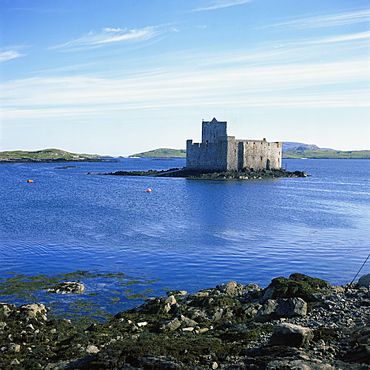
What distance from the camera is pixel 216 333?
9.01 m

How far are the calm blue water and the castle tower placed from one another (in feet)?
82.3

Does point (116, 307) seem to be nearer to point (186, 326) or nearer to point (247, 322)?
point (186, 326)

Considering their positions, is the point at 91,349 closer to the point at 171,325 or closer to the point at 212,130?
the point at 171,325

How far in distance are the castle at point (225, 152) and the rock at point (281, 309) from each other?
48.8 meters

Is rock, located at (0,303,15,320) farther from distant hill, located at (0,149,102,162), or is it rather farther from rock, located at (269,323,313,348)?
distant hill, located at (0,149,102,162)

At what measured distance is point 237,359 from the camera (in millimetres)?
7445

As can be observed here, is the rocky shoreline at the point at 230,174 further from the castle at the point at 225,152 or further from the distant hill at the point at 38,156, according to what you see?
the distant hill at the point at 38,156

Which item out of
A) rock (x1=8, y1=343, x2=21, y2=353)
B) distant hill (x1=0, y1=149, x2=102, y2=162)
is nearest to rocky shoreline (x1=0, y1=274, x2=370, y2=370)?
rock (x1=8, y1=343, x2=21, y2=353)

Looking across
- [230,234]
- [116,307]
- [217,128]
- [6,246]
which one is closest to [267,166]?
[217,128]

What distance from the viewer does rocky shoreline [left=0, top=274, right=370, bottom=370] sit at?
731 cm

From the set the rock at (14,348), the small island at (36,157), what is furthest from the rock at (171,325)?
the small island at (36,157)

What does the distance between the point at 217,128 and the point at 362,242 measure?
4327cm

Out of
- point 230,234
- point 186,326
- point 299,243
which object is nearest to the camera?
point 186,326

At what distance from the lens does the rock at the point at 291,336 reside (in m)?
7.61
